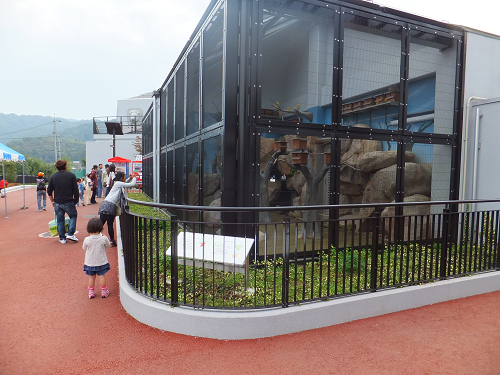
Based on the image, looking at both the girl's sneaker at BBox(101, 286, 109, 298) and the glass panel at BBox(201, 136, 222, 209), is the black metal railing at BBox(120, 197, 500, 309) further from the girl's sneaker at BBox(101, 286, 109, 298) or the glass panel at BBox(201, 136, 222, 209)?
the glass panel at BBox(201, 136, 222, 209)

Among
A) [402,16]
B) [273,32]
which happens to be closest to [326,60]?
[273,32]

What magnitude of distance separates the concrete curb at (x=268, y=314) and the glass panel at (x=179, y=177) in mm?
4354

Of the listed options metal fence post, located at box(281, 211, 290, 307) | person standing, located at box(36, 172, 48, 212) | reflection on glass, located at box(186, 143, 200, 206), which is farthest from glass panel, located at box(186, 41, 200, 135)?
person standing, located at box(36, 172, 48, 212)

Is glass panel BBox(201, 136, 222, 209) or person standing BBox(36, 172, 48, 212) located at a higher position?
glass panel BBox(201, 136, 222, 209)

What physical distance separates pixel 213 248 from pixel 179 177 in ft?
18.4

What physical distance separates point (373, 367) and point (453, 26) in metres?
6.88

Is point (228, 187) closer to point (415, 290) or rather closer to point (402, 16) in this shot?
point (415, 290)

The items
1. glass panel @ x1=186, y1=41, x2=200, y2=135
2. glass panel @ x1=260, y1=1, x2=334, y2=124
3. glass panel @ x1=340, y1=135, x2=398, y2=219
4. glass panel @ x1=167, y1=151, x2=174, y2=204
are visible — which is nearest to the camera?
glass panel @ x1=260, y1=1, x2=334, y2=124

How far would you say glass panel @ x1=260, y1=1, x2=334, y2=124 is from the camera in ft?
17.6

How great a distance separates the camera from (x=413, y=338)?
362cm

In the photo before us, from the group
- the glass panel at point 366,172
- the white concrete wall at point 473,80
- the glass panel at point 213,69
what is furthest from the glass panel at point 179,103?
the white concrete wall at point 473,80

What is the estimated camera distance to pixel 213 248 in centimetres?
371

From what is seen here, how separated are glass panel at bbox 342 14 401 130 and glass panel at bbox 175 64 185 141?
418 centimetres

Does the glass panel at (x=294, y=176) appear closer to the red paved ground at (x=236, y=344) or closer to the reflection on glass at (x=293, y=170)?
the reflection on glass at (x=293, y=170)
